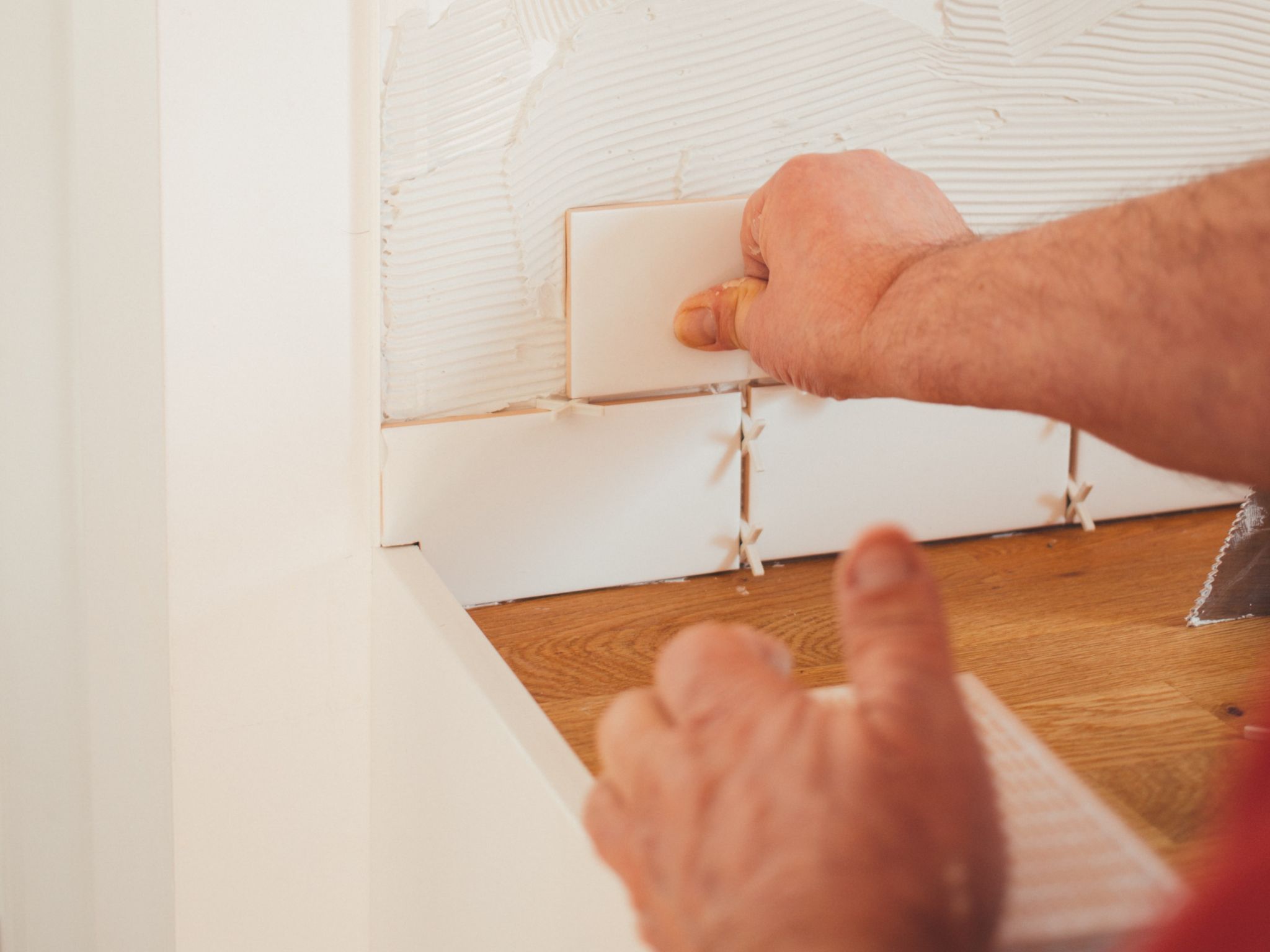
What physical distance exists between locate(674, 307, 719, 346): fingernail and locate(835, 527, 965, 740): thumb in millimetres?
444

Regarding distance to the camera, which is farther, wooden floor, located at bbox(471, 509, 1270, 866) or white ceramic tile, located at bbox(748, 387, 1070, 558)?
white ceramic tile, located at bbox(748, 387, 1070, 558)

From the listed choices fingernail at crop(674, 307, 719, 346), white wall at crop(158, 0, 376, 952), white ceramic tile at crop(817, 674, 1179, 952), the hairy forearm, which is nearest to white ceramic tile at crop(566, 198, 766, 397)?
fingernail at crop(674, 307, 719, 346)

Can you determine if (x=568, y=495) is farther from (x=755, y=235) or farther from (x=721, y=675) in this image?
(x=721, y=675)

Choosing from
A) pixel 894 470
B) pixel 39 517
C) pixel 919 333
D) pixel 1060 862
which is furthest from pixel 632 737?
pixel 39 517

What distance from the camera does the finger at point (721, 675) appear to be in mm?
395

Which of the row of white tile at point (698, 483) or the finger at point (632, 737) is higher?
the row of white tile at point (698, 483)

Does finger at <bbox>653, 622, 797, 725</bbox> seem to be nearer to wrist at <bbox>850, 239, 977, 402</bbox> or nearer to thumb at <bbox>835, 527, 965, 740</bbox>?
thumb at <bbox>835, 527, 965, 740</bbox>

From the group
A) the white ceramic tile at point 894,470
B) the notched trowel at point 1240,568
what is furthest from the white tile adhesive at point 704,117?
the notched trowel at point 1240,568

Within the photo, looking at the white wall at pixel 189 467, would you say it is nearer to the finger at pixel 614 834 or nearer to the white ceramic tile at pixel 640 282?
the white ceramic tile at pixel 640 282

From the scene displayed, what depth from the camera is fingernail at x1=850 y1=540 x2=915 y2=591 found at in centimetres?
38

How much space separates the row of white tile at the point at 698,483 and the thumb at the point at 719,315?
0.05 m

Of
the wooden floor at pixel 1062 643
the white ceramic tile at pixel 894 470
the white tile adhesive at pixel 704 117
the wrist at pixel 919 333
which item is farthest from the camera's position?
the white ceramic tile at pixel 894 470

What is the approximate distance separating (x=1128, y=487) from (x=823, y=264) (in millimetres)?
411

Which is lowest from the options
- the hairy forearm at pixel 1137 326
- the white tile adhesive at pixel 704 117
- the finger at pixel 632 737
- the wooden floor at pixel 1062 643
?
the wooden floor at pixel 1062 643
